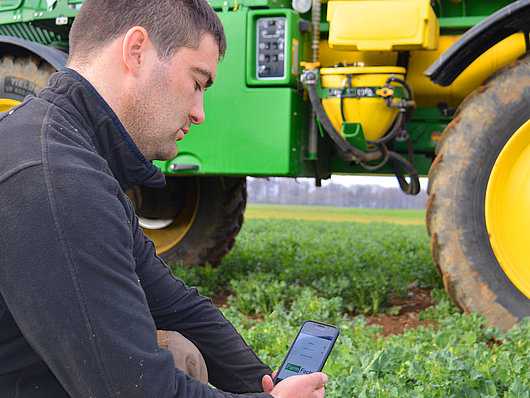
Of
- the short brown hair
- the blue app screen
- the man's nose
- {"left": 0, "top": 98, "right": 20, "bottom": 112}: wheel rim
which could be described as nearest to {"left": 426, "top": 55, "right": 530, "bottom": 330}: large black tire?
the blue app screen

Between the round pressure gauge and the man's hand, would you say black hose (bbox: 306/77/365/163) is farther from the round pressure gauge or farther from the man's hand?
the man's hand

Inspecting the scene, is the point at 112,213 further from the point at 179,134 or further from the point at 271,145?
the point at 271,145

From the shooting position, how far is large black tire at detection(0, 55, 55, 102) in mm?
4320

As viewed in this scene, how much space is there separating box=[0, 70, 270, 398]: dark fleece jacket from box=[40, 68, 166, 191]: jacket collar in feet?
0.25

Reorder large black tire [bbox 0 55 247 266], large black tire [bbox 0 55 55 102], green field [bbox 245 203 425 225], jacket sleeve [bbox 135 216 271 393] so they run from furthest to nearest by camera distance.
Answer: green field [bbox 245 203 425 225] < large black tire [bbox 0 55 247 266] < large black tire [bbox 0 55 55 102] < jacket sleeve [bbox 135 216 271 393]

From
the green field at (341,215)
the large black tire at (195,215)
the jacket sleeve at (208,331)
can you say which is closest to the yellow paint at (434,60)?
the large black tire at (195,215)

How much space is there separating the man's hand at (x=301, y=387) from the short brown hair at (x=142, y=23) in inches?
33.9

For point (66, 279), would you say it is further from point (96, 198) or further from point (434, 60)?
point (434, 60)

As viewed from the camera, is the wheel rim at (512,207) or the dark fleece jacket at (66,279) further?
the wheel rim at (512,207)

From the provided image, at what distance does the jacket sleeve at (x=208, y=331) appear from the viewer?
6.57 ft

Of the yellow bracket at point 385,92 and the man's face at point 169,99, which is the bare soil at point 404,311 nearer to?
the yellow bracket at point 385,92

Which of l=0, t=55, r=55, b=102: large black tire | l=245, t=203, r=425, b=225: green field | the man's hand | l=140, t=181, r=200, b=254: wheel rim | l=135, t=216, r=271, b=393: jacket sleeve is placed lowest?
l=245, t=203, r=425, b=225: green field

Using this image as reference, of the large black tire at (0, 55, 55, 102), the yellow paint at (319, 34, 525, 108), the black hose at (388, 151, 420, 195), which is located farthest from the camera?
the large black tire at (0, 55, 55, 102)


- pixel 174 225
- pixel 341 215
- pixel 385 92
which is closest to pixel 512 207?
pixel 385 92
